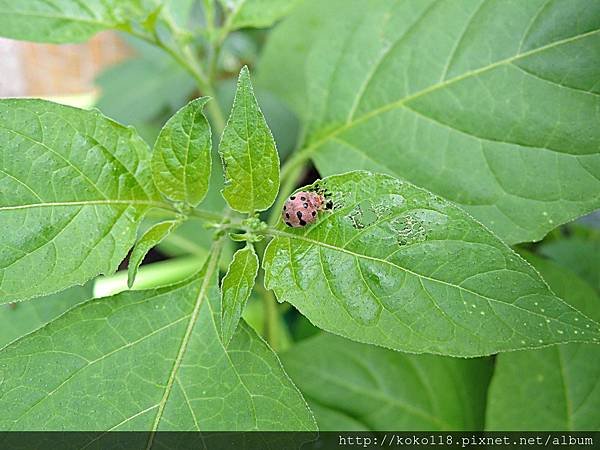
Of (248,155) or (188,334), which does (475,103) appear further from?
(188,334)

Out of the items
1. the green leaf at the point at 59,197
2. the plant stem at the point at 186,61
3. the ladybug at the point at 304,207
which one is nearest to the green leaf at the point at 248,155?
the ladybug at the point at 304,207

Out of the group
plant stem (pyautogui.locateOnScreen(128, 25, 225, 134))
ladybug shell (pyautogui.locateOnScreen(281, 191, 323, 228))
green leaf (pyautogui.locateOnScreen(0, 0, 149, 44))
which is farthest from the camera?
plant stem (pyautogui.locateOnScreen(128, 25, 225, 134))

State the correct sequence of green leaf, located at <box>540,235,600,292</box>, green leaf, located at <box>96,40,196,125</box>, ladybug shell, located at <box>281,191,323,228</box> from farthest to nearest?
1. green leaf, located at <box>96,40,196,125</box>
2. green leaf, located at <box>540,235,600,292</box>
3. ladybug shell, located at <box>281,191,323,228</box>

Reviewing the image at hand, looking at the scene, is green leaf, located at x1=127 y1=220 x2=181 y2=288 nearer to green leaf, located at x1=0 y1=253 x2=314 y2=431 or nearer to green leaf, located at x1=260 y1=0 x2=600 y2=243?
green leaf, located at x1=0 y1=253 x2=314 y2=431

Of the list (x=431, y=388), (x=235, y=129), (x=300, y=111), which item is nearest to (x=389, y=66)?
(x=235, y=129)

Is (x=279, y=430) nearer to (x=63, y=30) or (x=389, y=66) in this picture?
(x=389, y=66)

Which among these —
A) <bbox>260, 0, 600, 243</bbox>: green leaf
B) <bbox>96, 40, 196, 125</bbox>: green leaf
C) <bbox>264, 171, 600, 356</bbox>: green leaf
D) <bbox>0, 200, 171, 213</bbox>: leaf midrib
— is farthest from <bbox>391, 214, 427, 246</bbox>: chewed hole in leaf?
<bbox>96, 40, 196, 125</bbox>: green leaf
